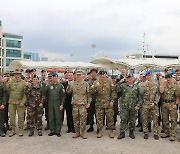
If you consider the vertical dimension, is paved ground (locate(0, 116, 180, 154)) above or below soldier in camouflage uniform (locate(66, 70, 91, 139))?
below

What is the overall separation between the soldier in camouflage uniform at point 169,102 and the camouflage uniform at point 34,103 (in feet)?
9.78

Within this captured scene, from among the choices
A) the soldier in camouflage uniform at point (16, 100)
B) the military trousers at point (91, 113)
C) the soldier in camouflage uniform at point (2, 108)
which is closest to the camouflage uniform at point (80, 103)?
the military trousers at point (91, 113)

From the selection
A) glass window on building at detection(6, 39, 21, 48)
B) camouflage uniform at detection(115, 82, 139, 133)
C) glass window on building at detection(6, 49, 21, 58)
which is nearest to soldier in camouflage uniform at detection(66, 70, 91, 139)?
camouflage uniform at detection(115, 82, 139, 133)

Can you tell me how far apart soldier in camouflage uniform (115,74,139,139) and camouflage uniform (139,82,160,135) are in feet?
0.55

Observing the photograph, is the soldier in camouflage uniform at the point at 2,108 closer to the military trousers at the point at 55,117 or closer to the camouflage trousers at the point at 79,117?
the military trousers at the point at 55,117

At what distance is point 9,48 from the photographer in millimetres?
65625

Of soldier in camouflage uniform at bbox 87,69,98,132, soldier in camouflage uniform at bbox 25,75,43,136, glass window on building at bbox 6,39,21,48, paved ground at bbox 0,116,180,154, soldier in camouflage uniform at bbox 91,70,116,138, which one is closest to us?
paved ground at bbox 0,116,180,154

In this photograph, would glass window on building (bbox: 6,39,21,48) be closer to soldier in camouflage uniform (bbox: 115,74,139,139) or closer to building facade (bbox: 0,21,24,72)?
building facade (bbox: 0,21,24,72)

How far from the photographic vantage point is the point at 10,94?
652 cm

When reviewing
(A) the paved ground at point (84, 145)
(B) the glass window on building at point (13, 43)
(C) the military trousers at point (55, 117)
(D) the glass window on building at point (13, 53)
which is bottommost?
(A) the paved ground at point (84, 145)

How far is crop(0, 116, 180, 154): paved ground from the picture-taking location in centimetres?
521

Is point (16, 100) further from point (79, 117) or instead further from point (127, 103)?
point (127, 103)

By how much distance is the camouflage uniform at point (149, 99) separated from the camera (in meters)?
6.18

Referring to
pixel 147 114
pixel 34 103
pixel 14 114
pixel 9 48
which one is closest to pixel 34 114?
pixel 34 103
